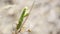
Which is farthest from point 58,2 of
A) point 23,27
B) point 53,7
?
point 23,27

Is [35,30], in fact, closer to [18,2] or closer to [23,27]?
[23,27]

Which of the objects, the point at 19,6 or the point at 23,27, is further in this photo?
the point at 19,6

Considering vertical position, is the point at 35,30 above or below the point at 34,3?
below

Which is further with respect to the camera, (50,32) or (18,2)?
(18,2)

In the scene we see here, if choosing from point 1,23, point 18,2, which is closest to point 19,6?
point 18,2

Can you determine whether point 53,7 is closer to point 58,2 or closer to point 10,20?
point 58,2

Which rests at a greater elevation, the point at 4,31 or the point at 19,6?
the point at 19,6

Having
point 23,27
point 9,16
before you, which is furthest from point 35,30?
point 9,16
